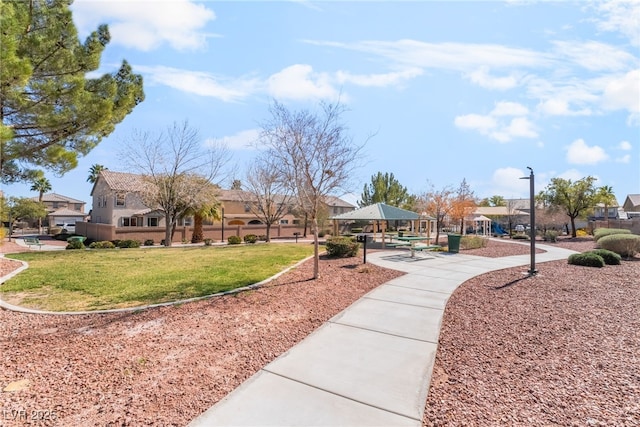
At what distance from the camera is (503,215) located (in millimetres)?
58625

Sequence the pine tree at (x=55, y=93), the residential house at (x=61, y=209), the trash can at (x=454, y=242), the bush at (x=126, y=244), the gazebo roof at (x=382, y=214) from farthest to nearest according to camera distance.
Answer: the residential house at (x=61, y=209) < the bush at (x=126, y=244) < the gazebo roof at (x=382, y=214) < the trash can at (x=454, y=242) < the pine tree at (x=55, y=93)

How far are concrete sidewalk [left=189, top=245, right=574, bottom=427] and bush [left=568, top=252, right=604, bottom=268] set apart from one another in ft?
31.9

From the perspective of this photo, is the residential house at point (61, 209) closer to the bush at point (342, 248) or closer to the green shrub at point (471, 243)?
the bush at point (342, 248)

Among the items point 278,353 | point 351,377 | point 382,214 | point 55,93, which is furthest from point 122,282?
point 382,214

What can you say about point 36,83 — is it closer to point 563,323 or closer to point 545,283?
point 563,323

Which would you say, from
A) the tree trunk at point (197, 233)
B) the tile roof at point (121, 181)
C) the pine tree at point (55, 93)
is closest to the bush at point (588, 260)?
the pine tree at point (55, 93)

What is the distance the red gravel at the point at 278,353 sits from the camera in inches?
136

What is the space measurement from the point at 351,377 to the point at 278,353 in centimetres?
121

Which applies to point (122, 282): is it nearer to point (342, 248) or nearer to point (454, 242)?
point (342, 248)

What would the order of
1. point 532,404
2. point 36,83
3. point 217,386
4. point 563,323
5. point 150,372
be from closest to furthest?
point 532,404 → point 217,386 → point 150,372 → point 563,323 → point 36,83

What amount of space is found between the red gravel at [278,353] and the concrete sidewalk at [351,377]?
8.7 inches

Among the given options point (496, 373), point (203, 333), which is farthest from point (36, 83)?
point (496, 373)

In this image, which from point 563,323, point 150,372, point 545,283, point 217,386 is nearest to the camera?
point 217,386

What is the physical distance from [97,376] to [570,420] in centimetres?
543
